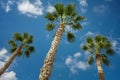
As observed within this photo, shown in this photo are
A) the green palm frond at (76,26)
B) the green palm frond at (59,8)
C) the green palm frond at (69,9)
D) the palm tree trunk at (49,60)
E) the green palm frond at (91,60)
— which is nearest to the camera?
the palm tree trunk at (49,60)

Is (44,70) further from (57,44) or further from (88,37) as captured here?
(88,37)

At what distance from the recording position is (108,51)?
29.3m

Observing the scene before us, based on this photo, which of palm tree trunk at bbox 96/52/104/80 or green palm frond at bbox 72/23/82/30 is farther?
green palm frond at bbox 72/23/82/30

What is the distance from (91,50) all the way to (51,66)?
14594 millimetres

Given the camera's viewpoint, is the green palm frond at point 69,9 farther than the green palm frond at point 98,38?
No

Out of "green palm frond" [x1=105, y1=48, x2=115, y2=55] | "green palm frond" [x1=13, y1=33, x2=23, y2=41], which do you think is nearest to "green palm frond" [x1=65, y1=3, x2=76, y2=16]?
"green palm frond" [x1=105, y1=48, x2=115, y2=55]

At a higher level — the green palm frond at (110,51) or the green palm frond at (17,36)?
the green palm frond at (17,36)

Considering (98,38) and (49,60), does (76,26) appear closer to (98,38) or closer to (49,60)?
(98,38)

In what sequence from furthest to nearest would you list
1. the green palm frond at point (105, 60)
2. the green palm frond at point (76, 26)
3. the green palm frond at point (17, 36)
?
the green palm frond at point (17, 36)
the green palm frond at point (105, 60)
the green palm frond at point (76, 26)

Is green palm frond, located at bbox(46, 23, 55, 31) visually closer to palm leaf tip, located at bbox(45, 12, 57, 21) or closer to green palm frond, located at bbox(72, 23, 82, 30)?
palm leaf tip, located at bbox(45, 12, 57, 21)

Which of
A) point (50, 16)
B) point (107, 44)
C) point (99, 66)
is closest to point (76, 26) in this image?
point (50, 16)

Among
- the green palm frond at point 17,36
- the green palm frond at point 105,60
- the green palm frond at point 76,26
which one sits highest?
the green palm frond at point 17,36

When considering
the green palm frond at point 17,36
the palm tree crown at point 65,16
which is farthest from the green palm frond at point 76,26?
the green palm frond at point 17,36

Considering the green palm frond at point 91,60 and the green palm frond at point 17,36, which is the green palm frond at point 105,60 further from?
the green palm frond at point 17,36
